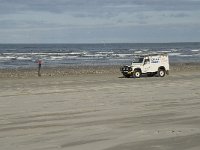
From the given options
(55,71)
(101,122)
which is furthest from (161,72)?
(101,122)

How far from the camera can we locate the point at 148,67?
30656mm

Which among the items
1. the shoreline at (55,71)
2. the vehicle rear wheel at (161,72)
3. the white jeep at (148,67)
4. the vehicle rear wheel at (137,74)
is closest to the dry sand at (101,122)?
the vehicle rear wheel at (137,74)

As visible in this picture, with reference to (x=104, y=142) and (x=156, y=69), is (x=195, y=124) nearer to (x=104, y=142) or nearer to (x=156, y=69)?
(x=104, y=142)

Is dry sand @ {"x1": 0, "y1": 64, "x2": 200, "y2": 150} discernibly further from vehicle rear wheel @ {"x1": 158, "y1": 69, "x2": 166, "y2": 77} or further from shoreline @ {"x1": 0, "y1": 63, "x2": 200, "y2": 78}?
shoreline @ {"x1": 0, "y1": 63, "x2": 200, "y2": 78}

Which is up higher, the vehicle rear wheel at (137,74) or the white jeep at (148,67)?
the white jeep at (148,67)

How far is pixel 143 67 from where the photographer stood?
30.4 m

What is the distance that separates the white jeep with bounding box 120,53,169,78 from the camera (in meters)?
29.8

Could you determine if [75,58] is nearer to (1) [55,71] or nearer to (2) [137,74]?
(1) [55,71]

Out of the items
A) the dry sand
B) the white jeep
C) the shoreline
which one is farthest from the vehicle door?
the dry sand

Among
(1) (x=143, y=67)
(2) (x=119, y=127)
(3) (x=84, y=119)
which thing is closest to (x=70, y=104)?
(3) (x=84, y=119)

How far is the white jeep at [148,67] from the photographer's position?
29.8 metres

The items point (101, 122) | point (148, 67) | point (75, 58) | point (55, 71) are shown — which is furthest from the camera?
point (75, 58)

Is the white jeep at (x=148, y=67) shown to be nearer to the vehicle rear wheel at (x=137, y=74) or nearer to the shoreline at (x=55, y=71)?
the vehicle rear wheel at (x=137, y=74)

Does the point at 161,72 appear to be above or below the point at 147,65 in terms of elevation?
below
